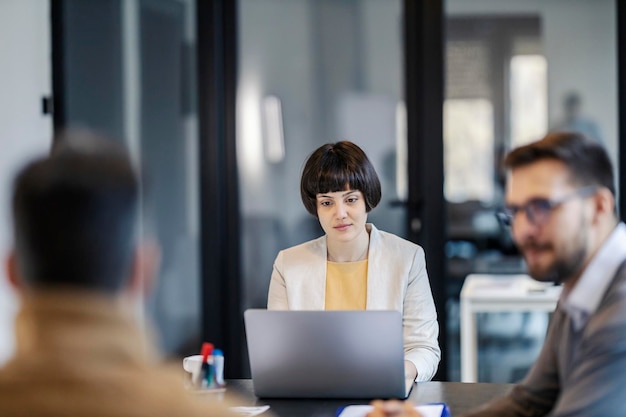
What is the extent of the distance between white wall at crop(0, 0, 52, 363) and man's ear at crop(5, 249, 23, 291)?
10.2 ft

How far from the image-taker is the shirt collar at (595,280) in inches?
76.4

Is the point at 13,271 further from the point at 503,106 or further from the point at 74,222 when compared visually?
the point at 503,106

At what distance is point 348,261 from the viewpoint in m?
3.26

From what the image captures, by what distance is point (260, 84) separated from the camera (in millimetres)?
5039

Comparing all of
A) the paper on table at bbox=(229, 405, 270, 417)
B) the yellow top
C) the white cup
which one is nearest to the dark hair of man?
the paper on table at bbox=(229, 405, 270, 417)

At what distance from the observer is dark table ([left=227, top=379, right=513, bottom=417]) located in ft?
8.09

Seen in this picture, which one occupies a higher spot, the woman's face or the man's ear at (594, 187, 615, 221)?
the man's ear at (594, 187, 615, 221)

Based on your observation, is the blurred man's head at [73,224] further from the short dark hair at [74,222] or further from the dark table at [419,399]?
the dark table at [419,399]

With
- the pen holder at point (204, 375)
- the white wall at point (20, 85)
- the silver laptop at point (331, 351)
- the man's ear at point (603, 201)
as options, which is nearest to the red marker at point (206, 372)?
the pen holder at point (204, 375)

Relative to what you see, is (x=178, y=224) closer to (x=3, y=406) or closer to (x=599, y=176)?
(x=599, y=176)

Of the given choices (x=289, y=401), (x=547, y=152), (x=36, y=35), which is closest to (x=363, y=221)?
(x=289, y=401)

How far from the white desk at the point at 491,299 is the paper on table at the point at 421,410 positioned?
2239 mm

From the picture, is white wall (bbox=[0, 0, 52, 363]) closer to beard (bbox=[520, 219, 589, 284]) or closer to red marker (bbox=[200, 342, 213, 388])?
red marker (bbox=[200, 342, 213, 388])

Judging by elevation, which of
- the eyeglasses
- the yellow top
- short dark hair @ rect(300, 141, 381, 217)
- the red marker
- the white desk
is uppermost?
short dark hair @ rect(300, 141, 381, 217)
